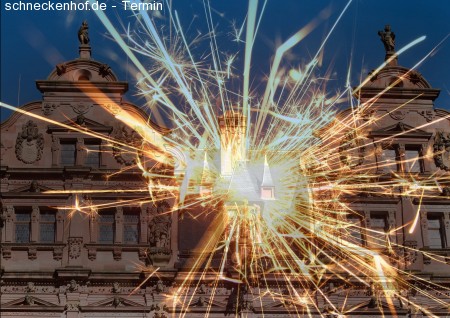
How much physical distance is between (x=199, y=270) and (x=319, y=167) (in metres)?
4.90

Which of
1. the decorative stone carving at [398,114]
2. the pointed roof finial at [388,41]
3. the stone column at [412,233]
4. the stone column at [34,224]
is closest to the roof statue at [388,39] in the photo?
the pointed roof finial at [388,41]

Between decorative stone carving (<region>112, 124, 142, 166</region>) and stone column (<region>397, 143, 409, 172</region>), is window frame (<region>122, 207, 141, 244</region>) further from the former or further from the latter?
stone column (<region>397, 143, 409, 172</region>)

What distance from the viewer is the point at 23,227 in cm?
2609

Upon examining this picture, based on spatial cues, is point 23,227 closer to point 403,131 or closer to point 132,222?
point 132,222

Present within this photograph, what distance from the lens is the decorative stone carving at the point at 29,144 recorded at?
26656 mm

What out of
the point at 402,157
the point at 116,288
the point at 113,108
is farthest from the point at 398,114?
the point at 116,288

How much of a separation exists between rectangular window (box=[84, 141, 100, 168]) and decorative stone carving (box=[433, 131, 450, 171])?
35.3 ft

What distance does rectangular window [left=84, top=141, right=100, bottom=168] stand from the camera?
88.2 feet

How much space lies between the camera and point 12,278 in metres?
25.0

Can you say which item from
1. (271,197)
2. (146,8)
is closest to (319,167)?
(271,197)

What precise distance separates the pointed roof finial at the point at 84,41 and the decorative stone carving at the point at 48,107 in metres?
1.96

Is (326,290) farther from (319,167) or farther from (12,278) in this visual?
(12,278)

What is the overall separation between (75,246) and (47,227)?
1.24 m

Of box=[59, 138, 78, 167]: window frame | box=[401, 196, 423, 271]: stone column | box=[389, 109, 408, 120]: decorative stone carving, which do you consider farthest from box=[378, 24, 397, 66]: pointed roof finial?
box=[59, 138, 78, 167]: window frame
